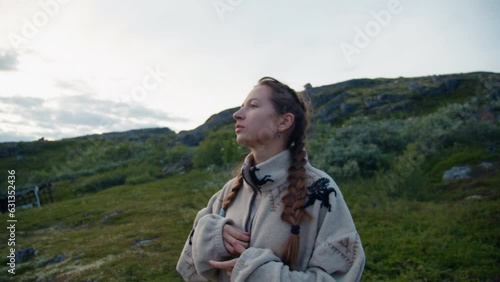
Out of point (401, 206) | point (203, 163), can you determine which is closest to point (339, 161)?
point (401, 206)

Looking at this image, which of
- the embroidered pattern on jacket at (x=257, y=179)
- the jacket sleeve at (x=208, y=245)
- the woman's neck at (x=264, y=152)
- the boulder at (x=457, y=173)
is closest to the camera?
the jacket sleeve at (x=208, y=245)

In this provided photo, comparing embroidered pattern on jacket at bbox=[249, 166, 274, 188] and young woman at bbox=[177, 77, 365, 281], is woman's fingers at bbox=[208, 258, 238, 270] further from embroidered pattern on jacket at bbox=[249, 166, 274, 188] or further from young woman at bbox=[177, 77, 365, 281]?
embroidered pattern on jacket at bbox=[249, 166, 274, 188]

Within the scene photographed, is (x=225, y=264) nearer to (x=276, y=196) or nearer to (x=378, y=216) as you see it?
(x=276, y=196)

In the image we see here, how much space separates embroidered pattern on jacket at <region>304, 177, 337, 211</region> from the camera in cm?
256

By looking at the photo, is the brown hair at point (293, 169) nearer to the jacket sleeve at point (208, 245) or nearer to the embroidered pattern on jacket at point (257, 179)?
the embroidered pattern on jacket at point (257, 179)

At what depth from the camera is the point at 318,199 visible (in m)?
2.58

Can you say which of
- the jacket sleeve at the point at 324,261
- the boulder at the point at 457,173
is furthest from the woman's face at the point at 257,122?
the boulder at the point at 457,173

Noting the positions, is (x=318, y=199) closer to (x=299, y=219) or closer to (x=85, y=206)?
(x=299, y=219)

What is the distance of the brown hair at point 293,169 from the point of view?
2.49 meters

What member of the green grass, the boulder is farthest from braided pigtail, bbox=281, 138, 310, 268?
the boulder

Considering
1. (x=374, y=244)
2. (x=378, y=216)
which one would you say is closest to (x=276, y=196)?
(x=374, y=244)

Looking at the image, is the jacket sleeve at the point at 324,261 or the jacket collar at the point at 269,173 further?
the jacket collar at the point at 269,173

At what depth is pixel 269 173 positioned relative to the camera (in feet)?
9.03

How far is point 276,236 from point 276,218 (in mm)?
129
